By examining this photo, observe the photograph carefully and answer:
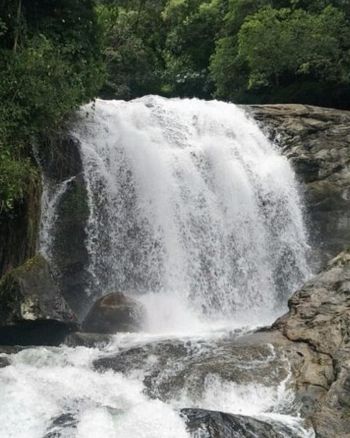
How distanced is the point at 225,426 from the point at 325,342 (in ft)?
13.0

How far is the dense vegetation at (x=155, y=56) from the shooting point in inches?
584

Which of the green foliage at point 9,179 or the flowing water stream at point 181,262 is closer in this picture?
the flowing water stream at point 181,262

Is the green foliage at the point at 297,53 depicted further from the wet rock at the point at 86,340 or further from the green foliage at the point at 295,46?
the wet rock at the point at 86,340

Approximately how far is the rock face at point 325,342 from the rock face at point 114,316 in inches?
136

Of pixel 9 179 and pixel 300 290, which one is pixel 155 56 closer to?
pixel 9 179

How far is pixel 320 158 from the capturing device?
20.2 meters

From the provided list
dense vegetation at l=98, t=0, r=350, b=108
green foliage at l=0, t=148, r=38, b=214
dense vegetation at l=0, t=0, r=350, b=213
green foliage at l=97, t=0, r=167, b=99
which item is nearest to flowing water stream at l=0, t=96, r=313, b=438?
dense vegetation at l=0, t=0, r=350, b=213

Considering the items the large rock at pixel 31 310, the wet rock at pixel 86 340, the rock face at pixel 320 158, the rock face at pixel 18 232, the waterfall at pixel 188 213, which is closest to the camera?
the wet rock at pixel 86 340

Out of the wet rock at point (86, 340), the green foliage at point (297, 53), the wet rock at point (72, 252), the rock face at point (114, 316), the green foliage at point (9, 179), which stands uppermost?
the green foliage at point (297, 53)

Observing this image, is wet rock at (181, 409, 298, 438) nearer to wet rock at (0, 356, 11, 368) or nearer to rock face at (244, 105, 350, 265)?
wet rock at (0, 356, 11, 368)

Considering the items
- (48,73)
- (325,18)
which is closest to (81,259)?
(48,73)

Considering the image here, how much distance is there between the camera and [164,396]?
985cm

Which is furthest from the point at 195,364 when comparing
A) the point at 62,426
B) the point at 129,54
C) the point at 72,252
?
the point at 129,54

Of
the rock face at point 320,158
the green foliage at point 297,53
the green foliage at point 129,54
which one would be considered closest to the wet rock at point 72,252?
the rock face at point 320,158
